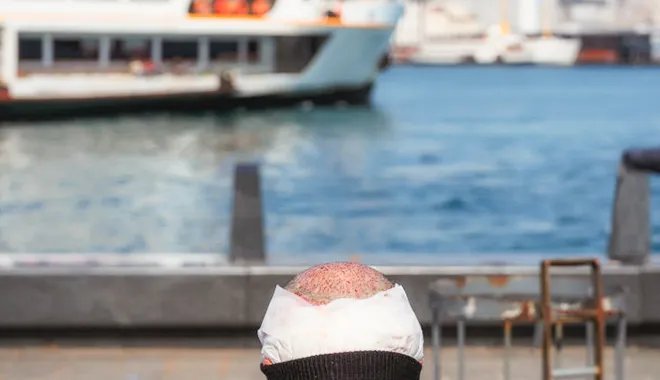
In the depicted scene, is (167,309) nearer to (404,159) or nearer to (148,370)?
(148,370)

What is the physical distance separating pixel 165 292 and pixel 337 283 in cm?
712

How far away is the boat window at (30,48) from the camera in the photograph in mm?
75750

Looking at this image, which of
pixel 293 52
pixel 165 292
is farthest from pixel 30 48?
pixel 165 292

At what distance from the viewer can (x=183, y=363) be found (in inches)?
341

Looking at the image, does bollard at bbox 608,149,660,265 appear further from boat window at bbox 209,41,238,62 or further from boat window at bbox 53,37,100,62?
boat window at bbox 209,41,238,62

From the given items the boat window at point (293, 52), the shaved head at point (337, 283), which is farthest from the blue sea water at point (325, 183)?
Answer: the shaved head at point (337, 283)

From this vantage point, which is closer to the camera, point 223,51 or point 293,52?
point 223,51

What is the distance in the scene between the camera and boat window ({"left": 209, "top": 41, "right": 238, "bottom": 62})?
81162mm

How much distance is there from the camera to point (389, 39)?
287 ft

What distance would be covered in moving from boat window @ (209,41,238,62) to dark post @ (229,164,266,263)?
236 feet

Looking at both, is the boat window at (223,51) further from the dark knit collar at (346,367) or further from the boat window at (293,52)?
the dark knit collar at (346,367)

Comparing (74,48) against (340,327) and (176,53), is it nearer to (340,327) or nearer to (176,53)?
(176,53)

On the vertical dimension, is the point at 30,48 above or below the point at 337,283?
below

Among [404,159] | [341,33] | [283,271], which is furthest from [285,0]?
[283,271]
